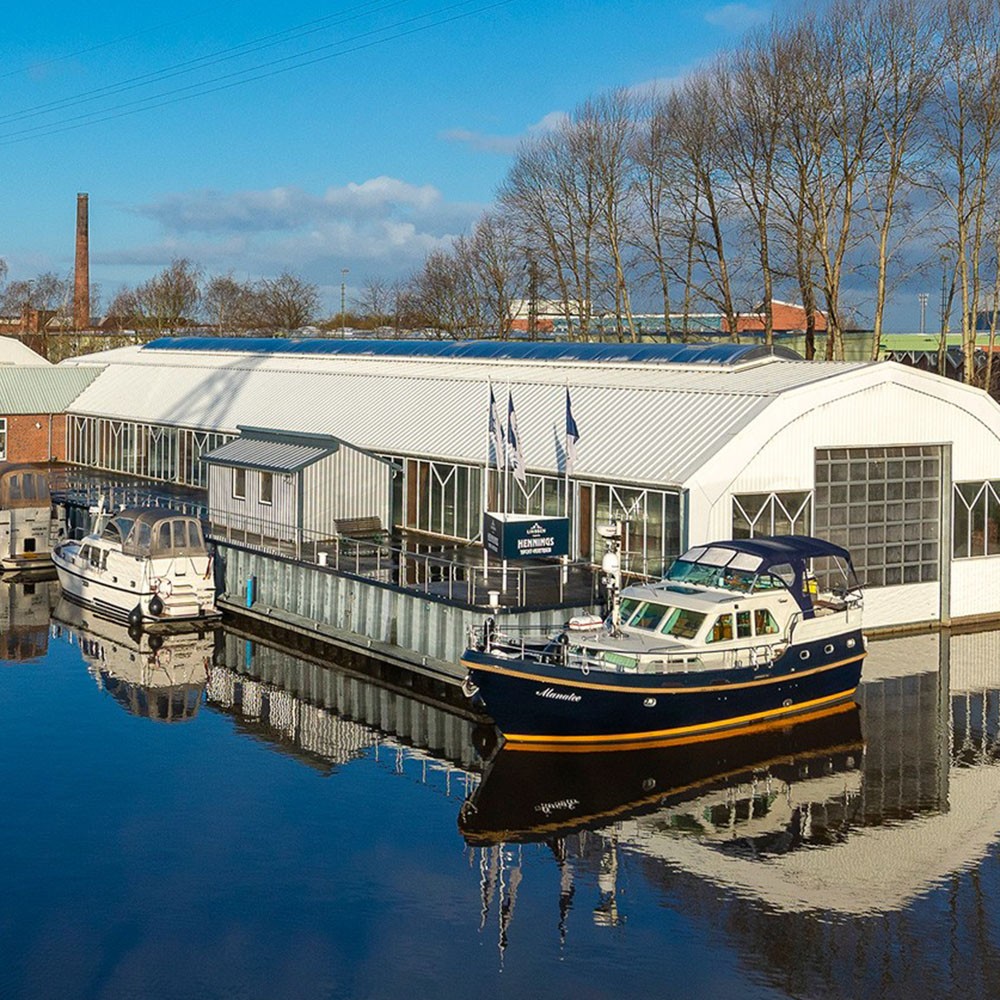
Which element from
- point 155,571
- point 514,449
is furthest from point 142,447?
point 514,449

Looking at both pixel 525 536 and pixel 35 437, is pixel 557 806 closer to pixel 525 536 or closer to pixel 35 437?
pixel 525 536

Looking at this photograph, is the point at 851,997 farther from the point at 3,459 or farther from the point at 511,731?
the point at 3,459

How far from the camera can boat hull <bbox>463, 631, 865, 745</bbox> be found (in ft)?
95.9

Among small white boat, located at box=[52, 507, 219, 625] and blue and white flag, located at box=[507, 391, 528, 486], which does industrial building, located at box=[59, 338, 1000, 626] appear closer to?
blue and white flag, located at box=[507, 391, 528, 486]

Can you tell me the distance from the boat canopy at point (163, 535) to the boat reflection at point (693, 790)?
1673 centimetres

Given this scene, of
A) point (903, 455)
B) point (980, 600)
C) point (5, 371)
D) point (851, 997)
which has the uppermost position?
point (5, 371)

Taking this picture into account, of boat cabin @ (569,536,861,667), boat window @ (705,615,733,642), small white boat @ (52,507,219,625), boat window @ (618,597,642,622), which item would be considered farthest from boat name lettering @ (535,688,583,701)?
small white boat @ (52,507,219,625)

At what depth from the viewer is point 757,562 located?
32.7m

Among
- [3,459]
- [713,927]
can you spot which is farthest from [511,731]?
[3,459]

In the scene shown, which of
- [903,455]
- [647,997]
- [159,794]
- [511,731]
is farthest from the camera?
[903,455]

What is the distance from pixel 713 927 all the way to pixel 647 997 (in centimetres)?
255

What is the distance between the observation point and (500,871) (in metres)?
24.0

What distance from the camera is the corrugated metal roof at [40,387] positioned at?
69000 millimetres

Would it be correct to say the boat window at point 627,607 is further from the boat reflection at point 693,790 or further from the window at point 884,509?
the window at point 884,509
